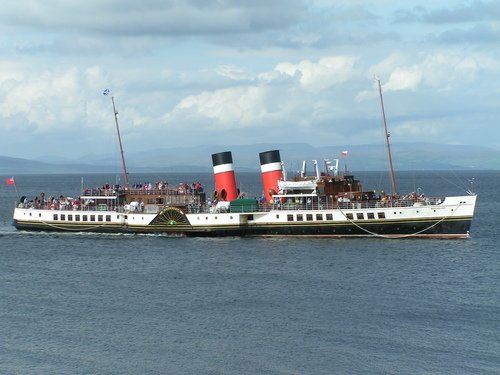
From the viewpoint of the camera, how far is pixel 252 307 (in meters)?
49.2

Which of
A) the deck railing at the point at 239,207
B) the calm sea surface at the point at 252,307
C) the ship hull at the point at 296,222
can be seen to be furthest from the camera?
the deck railing at the point at 239,207

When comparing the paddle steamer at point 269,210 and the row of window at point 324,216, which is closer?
the paddle steamer at point 269,210

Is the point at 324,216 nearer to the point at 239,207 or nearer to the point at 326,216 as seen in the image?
the point at 326,216

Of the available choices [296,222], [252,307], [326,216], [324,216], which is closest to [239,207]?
[296,222]

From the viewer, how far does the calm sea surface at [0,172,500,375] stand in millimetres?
38688

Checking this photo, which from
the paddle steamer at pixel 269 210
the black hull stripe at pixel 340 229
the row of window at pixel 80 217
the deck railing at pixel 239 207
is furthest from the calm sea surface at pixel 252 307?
the row of window at pixel 80 217

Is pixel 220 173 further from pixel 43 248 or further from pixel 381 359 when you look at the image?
pixel 381 359

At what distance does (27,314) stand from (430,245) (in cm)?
3616

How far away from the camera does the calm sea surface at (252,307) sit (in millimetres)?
38688

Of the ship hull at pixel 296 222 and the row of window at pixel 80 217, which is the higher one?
the row of window at pixel 80 217

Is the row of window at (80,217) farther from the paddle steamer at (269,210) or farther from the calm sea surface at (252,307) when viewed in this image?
the calm sea surface at (252,307)

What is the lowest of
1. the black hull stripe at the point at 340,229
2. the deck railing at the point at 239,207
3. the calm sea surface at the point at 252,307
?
the calm sea surface at the point at 252,307

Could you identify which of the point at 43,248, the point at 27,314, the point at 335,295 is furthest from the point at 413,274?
the point at 43,248

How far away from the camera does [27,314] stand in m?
47.8
